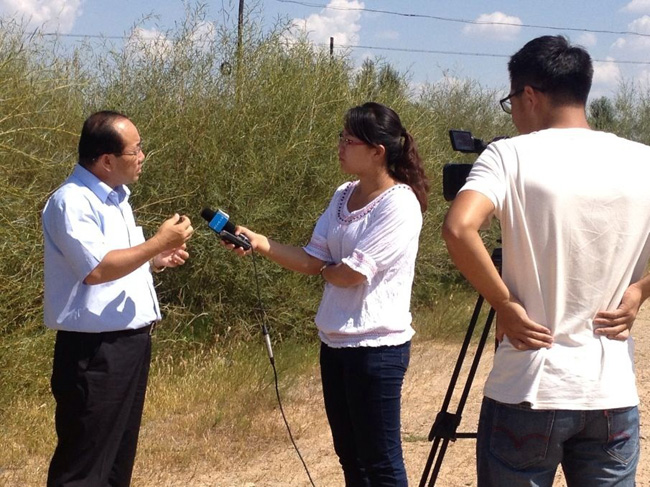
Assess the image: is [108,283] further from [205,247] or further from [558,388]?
[205,247]

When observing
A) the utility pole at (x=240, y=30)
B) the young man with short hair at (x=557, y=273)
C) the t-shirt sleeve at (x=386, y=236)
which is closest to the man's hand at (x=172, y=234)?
the t-shirt sleeve at (x=386, y=236)

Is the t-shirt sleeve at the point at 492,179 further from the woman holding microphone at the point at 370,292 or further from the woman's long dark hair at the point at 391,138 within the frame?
the woman's long dark hair at the point at 391,138

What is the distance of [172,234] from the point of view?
9.81 ft

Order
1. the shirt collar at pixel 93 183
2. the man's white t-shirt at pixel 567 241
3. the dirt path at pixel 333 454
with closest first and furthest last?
the man's white t-shirt at pixel 567 241
the shirt collar at pixel 93 183
the dirt path at pixel 333 454

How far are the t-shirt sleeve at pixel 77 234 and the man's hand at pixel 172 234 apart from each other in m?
0.20

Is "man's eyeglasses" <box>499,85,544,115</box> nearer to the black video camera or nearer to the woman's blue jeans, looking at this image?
the black video camera

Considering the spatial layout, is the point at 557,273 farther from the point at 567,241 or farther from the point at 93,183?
the point at 93,183

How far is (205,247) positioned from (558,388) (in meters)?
5.88

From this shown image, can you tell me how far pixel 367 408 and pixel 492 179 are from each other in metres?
1.31

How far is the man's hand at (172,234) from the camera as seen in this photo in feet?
9.74

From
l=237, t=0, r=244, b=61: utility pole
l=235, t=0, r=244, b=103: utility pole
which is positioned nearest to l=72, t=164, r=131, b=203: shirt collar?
l=235, t=0, r=244, b=103: utility pole

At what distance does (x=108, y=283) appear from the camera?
311cm

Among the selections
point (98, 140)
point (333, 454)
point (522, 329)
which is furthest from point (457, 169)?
point (333, 454)

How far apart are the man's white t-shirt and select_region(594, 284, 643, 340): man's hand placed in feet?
0.06
